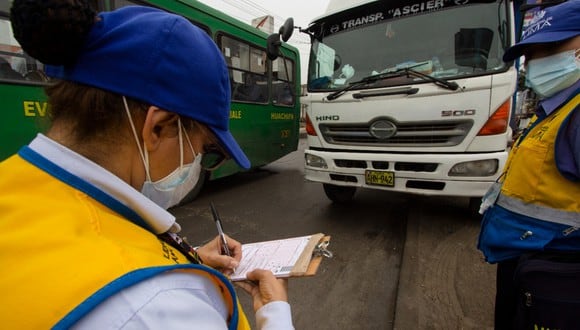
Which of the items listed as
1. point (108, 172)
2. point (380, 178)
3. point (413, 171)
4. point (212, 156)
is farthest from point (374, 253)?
point (108, 172)

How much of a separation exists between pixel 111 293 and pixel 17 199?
252 millimetres

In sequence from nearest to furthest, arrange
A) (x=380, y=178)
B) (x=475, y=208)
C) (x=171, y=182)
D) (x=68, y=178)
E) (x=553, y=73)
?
(x=68, y=178), (x=171, y=182), (x=553, y=73), (x=380, y=178), (x=475, y=208)

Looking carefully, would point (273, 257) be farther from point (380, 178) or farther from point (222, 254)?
point (380, 178)

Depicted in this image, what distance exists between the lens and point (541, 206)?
4.37ft

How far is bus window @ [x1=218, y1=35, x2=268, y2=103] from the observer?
5.11 metres

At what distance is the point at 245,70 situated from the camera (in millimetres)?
5504

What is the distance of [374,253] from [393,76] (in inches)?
73.1

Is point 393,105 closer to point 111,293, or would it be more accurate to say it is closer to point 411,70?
point 411,70

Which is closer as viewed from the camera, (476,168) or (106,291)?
(106,291)

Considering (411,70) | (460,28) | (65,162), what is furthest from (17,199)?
(460,28)

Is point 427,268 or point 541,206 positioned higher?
point 541,206

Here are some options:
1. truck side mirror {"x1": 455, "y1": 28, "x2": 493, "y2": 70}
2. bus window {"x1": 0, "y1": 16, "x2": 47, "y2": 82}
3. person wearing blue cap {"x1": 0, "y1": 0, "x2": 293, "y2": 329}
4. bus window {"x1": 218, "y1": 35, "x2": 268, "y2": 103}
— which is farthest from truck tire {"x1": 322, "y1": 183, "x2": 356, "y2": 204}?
person wearing blue cap {"x1": 0, "y1": 0, "x2": 293, "y2": 329}

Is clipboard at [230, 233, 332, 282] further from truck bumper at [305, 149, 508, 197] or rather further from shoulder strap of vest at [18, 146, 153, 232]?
truck bumper at [305, 149, 508, 197]

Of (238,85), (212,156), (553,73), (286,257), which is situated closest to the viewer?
(212,156)
